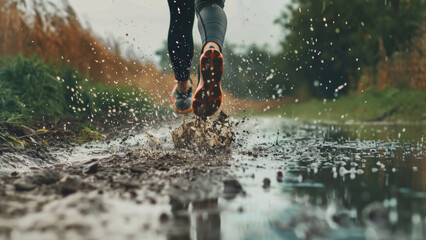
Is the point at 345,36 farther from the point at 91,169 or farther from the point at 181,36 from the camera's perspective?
the point at 91,169

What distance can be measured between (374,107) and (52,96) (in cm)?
975

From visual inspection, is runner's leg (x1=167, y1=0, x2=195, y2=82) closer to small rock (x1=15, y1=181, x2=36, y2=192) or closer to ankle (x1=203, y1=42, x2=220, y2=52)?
ankle (x1=203, y1=42, x2=220, y2=52)

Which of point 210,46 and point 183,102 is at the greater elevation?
point 210,46

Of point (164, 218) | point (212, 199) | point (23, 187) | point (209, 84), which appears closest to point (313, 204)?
point (212, 199)

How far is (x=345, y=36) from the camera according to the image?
2005cm

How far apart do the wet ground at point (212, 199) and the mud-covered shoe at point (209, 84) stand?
1.53ft

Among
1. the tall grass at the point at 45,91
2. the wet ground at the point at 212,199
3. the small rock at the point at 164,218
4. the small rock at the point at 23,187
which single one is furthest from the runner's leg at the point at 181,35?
the small rock at the point at 164,218

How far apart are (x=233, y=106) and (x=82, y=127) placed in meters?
2.07

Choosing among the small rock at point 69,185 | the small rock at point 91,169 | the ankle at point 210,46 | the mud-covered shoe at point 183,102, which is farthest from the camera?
the mud-covered shoe at point 183,102

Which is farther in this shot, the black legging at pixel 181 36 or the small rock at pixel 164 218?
the black legging at pixel 181 36

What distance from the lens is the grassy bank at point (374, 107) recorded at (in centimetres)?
1220

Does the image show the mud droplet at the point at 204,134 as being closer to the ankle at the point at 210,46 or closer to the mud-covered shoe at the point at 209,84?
the mud-covered shoe at the point at 209,84

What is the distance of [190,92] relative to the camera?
4.69 m

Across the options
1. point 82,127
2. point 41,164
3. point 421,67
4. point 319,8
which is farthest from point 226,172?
point 319,8
